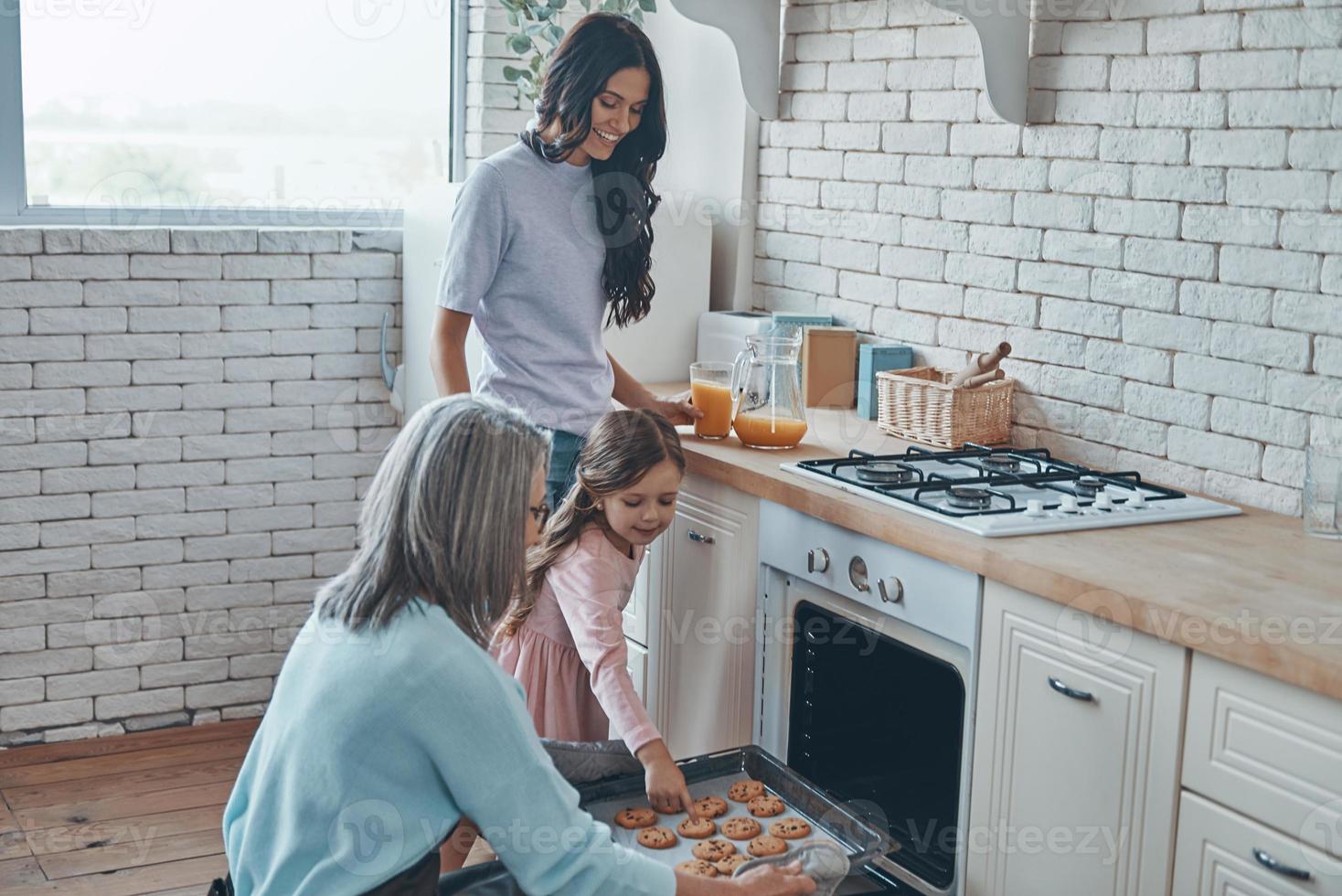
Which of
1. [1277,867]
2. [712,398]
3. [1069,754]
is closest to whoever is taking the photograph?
[1277,867]

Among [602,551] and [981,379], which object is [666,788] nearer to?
[602,551]

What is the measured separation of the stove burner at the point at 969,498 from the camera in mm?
2301

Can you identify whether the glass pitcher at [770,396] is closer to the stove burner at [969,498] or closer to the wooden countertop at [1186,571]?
the wooden countertop at [1186,571]

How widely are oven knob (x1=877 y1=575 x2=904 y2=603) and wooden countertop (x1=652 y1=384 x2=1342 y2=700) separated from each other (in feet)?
0.23

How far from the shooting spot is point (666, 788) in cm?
219

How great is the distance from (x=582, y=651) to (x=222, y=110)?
204 centimetres

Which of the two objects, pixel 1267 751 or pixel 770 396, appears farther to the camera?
pixel 770 396

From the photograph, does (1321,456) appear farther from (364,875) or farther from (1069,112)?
(364,875)

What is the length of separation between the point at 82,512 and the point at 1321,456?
9.51ft

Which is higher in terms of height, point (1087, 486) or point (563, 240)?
point (563, 240)

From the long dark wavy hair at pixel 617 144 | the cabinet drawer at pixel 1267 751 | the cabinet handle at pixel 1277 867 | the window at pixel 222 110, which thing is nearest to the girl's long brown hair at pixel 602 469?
the long dark wavy hair at pixel 617 144

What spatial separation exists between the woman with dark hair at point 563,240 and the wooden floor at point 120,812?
1.25 meters

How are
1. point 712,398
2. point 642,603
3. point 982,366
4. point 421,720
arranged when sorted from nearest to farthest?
point 421,720 < point 982,366 < point 712,398 < point 642,603

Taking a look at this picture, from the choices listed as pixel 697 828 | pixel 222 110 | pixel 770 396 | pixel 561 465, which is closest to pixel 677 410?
pixel 770 396
